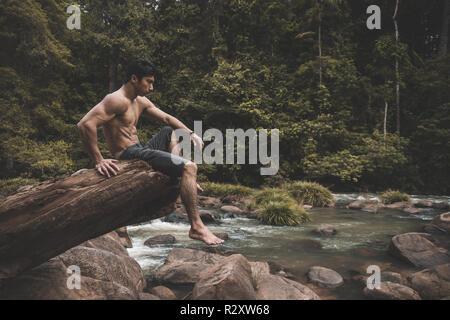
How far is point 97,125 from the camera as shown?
10.4ft

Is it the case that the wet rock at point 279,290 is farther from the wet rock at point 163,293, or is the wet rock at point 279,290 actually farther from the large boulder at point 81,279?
the large boulder at point 81,279

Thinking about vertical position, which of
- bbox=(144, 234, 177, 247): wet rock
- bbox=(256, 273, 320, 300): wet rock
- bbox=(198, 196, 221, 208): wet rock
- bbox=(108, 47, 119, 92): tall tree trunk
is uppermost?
bbox=(108, 47, 119, 92): tall tree trunk

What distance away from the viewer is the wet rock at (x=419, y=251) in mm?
5672

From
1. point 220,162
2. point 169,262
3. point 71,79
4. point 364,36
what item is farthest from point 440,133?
point 71,79

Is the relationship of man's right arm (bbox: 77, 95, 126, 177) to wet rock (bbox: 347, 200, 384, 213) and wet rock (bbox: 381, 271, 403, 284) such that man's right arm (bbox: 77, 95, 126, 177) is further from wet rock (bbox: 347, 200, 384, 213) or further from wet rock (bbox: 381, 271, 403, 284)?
wet rock (bbox: 347, 200, 384, 213)

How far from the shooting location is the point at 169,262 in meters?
5.32

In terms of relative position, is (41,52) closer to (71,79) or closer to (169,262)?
(71,79)

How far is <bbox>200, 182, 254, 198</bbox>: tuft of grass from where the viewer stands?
14250 millimetres

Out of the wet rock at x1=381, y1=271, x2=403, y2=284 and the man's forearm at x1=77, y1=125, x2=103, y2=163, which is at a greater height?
the man's forearm at x1=77, y1=125, x2=103, y2=163

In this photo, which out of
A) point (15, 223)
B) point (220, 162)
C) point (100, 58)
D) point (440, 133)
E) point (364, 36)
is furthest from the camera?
point (364, 36)

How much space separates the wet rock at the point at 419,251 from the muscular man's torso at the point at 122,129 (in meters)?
5.66

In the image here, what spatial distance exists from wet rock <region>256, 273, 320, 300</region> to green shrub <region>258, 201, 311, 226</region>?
17.5ft

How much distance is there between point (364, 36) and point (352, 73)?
204 inches

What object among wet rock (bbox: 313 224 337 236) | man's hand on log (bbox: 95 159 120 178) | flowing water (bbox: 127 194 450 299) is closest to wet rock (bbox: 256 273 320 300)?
flowing water (bbox: 127 194 450 299)
